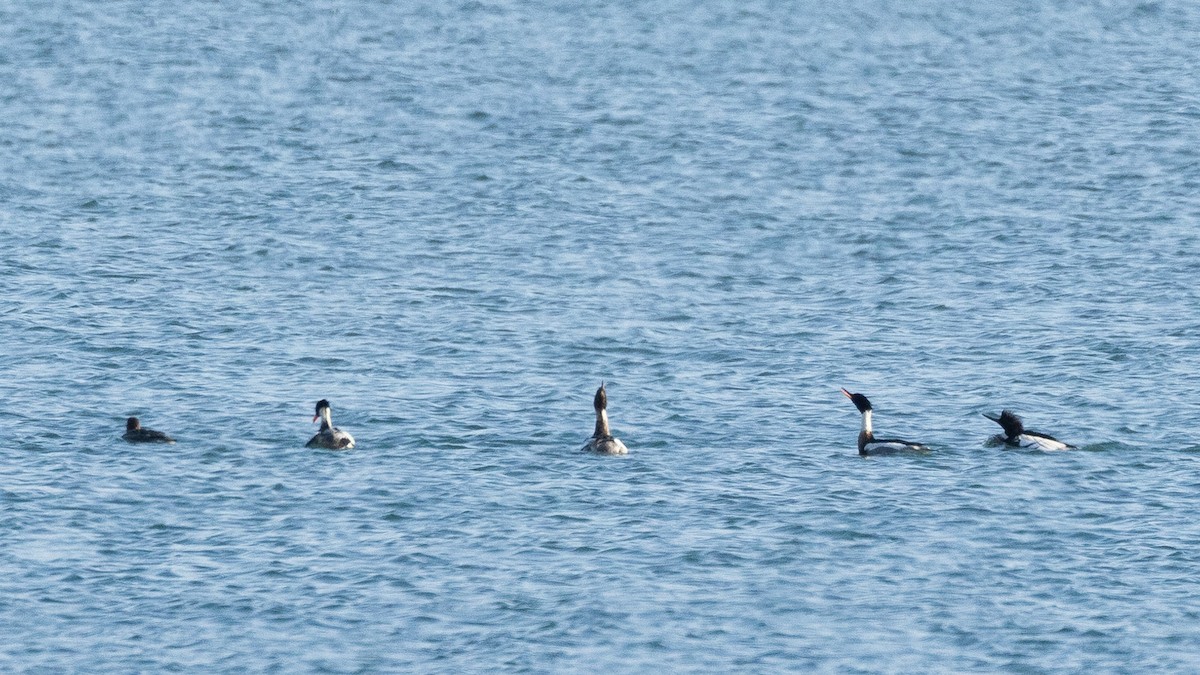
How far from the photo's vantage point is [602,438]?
30.9 m

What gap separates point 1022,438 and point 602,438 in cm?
615

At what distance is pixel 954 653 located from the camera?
22.4 metres

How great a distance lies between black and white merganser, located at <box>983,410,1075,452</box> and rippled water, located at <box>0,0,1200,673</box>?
0.41 meters

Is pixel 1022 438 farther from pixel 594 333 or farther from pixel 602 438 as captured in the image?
pixel 594 333

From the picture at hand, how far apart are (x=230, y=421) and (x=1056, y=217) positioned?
22.5 metres

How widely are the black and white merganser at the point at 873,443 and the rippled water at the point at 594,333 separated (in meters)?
0.47

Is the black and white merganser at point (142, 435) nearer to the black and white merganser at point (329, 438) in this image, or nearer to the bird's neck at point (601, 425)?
the black and white merganser at point (329, 438)

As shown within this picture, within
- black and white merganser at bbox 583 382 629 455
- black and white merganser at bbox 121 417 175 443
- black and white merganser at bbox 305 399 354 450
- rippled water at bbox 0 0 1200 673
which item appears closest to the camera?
rippled water at bbox 0 0 1200 673

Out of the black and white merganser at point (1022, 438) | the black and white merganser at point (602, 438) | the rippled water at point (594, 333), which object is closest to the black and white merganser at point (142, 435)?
the rippled water at point (594, 333)

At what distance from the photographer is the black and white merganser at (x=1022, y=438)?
30828 millimetres

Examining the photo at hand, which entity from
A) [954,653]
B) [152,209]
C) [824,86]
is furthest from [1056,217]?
[954,653]

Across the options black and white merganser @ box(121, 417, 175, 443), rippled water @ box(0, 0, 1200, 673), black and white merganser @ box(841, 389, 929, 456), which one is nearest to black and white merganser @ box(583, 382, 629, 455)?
rippled water @ box(0, 0, 1200, 673)

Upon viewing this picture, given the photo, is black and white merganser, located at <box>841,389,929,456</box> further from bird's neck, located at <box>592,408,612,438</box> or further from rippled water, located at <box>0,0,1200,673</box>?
bird's neck, located at <box>592,408,612,438</box>

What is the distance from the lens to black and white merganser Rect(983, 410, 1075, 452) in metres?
30.8
